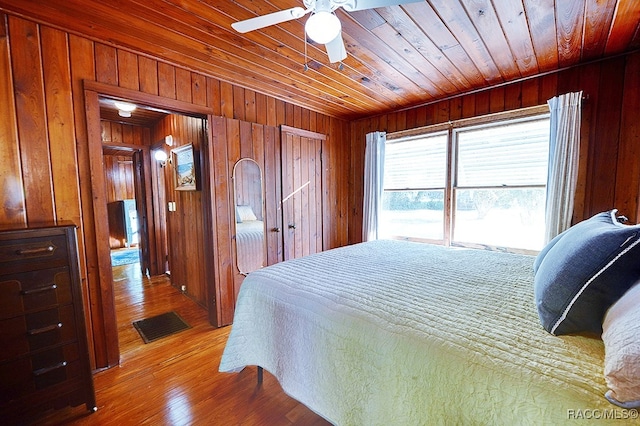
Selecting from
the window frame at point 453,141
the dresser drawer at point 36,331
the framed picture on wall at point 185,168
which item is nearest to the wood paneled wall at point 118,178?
the framed picture on wall at point 185,168

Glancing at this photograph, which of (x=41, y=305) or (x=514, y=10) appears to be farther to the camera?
(x=514, y=10)

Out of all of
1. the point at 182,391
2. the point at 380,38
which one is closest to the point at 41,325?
the point at 182,391

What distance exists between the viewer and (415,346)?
36.7 inches

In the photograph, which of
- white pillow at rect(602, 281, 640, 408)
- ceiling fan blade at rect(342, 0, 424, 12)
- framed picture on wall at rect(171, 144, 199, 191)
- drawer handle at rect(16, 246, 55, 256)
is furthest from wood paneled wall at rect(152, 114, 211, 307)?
white pillow at rect(602, 281, 640, 408)

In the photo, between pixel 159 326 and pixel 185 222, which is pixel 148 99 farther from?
pixel 159 326

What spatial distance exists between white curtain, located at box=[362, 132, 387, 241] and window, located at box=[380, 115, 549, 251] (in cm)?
15

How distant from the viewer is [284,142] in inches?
128

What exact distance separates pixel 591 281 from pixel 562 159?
2192 mm

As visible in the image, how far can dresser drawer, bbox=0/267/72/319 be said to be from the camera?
1374mm

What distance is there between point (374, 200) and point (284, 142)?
1511mm

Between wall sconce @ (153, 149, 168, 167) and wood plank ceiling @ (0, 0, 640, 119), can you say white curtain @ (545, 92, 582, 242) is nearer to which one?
wood plank ceiling @ (0, 0, 640, 119)

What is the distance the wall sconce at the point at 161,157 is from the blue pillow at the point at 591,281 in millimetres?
4317

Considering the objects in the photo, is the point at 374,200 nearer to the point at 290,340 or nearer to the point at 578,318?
the point at 290,340

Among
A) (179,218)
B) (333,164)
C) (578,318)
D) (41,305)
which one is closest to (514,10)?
(578,318)
